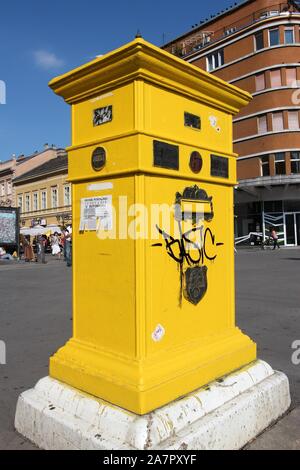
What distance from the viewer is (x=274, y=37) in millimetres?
31719

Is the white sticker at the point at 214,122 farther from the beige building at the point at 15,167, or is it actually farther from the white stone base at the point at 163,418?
the beige building at the point at 15,167

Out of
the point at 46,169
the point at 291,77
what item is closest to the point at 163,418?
the point at 291,77

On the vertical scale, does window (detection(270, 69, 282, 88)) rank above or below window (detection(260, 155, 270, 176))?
above

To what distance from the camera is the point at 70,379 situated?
2.47 metres

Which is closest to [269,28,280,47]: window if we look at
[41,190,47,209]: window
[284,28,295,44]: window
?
[284,28,295,44]: window

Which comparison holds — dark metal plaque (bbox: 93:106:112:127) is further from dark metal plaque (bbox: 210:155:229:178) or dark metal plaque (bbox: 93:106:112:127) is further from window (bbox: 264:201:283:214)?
window (bbox: 264:201:283:214)

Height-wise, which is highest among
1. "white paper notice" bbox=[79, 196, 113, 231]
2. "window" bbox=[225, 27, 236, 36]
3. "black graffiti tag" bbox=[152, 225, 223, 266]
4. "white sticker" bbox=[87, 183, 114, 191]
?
"window" bbox=[225, 27, 236, 36]

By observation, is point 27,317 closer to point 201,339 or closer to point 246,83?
point 201,339

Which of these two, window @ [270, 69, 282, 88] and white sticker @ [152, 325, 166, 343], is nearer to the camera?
white sticker @ [152, 325, 166, 343]

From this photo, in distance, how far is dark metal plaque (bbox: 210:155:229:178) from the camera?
108 inches

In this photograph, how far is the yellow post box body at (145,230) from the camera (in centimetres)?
223

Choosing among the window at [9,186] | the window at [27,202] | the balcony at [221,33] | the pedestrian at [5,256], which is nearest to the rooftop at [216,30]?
the balcony at [221,33]

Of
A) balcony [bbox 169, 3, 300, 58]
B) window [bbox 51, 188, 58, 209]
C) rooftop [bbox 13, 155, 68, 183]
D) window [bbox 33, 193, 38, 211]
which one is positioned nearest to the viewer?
balcony [bbox 169, 3, 300, 58]

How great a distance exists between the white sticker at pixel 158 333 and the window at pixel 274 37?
33.8m
